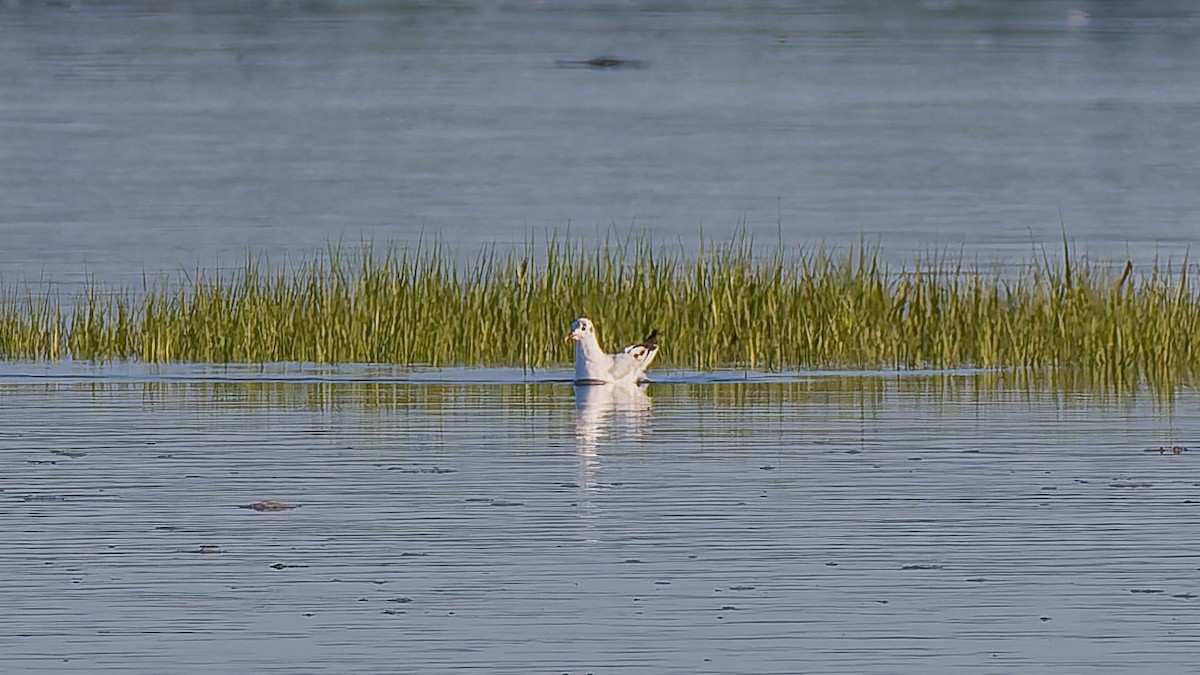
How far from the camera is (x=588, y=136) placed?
188ft

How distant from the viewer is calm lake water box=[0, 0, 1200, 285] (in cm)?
3641

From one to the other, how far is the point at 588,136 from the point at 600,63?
30.6m

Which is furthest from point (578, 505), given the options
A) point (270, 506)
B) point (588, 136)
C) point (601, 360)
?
point (588, 136)

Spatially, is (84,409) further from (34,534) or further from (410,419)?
(34,534)

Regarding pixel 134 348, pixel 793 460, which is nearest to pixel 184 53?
pixel 134 348

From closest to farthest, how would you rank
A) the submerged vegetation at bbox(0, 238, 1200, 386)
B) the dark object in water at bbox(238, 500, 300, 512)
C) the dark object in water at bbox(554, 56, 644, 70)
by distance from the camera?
1. the dark object in water at bbox(238, 500, 300, 512)
2. the submerged vegetation at bbox(0, 238, 1200, 386)
3. the dark object in water at bbox(554, 56, 644, 70)

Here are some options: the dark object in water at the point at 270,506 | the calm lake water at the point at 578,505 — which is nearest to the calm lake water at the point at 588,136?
the calm lake water at the point at 578,505

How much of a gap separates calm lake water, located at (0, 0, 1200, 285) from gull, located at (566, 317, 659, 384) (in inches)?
388

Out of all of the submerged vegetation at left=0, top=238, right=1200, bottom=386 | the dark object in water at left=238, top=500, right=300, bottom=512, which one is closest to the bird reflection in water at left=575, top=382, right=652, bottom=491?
the dark object in water at left=238, top=500, right=300, bottom=512

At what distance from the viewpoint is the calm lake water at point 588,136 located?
36406 millimetres

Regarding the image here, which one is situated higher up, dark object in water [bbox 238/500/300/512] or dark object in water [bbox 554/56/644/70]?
dark object in water [bbox 554/56/644/70]

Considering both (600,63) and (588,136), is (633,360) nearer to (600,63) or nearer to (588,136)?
(588,136)

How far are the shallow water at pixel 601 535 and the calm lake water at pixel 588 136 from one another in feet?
42.4

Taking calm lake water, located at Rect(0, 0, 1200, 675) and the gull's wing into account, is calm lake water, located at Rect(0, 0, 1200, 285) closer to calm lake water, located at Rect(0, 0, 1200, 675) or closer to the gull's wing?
calm lake water, located at Rect(0, 0, 1200, 675)
